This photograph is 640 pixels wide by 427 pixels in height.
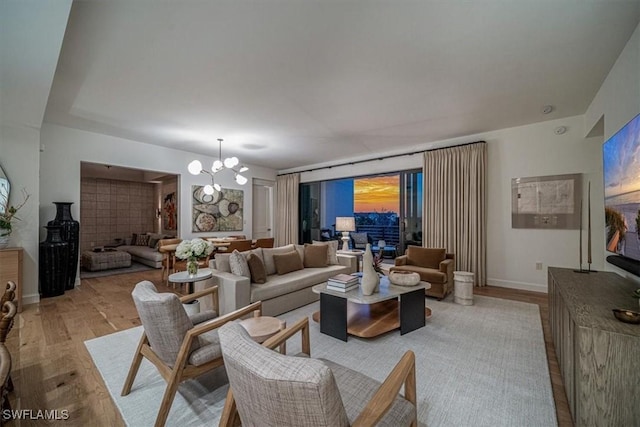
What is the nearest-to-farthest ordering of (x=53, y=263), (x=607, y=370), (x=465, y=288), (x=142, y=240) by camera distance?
1. (x=607, y=370)
2. (x=465, y=288)
3. (x=53, y=263)
4. (x=142, y=240)

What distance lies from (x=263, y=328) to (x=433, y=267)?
3.21 metres

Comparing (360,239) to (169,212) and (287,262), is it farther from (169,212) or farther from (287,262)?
(169,212)

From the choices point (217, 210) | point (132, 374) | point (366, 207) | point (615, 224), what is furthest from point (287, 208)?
point (615, 224)

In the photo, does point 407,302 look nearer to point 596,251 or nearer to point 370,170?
point 596,251

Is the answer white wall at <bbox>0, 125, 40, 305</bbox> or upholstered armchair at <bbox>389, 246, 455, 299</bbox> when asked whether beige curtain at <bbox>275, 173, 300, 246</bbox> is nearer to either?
upholstered armchair at <bbox>389, 246, 455, 299</bbox>

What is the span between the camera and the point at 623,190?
2160 mm

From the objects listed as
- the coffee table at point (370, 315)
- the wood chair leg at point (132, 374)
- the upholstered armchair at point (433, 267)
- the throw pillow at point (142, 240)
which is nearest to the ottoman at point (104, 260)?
the throw pillow at point (142, 240)

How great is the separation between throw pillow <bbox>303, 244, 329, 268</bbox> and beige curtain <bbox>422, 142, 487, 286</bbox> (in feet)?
7.34

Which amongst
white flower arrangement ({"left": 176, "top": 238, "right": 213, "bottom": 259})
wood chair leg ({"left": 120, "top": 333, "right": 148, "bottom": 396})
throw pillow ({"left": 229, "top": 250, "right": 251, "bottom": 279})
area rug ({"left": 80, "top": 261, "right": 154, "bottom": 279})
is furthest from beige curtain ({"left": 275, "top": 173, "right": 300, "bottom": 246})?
wood chair leg ({"left": 120, "top": 333, "right": 148, "bottom": 396})

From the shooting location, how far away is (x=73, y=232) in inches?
173

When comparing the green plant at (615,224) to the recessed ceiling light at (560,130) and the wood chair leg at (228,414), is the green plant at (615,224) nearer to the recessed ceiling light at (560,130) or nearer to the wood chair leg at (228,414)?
the recessed ceiling light at (560,130)

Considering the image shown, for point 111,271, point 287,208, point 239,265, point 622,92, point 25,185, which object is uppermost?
point 622,92

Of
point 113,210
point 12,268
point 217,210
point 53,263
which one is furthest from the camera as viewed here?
point 113,210

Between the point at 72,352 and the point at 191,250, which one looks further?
the point at 191,250
